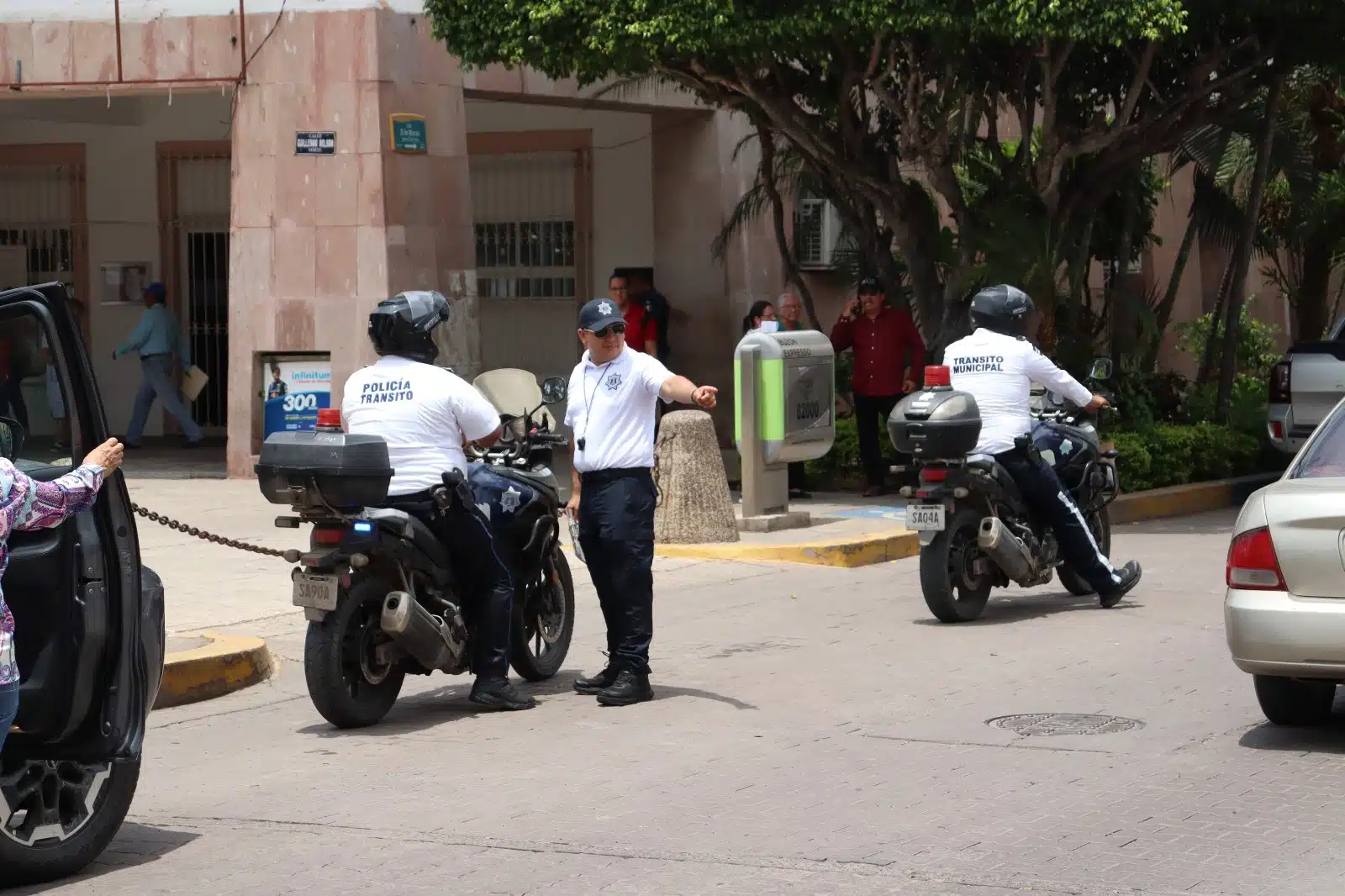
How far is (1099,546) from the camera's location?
1171cm

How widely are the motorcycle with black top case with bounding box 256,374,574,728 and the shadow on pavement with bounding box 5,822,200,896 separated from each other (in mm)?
1313

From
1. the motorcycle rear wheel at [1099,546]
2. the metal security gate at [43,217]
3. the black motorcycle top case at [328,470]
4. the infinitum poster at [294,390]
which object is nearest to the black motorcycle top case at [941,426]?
the motorcycle rear wheel at [1099,546]

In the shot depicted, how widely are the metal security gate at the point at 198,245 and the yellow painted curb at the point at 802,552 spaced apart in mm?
10715

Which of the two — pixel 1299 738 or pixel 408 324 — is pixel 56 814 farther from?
pixel 1299 738

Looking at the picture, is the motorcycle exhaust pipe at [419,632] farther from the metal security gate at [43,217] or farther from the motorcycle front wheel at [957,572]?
the metal security gate at [43,217]

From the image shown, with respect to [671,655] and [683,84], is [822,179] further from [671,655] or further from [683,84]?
[671,655]

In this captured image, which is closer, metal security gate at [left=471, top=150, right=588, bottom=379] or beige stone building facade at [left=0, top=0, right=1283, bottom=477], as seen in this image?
beige stone building facade at [left=0, top=0, right=1283, bottom=477]

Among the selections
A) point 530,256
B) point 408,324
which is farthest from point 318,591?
point 530,256

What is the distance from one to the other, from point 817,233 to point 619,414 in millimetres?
15737

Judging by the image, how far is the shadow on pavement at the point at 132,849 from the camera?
596cm

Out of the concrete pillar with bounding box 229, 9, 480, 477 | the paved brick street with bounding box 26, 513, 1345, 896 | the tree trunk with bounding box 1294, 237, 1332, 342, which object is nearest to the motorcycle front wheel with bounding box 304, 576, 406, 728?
the paved brick street with bounding box 26, 513, 1345, 896

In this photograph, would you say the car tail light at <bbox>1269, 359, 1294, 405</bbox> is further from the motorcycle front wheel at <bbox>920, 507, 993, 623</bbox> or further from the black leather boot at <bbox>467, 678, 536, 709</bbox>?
the black leather boot at <bbox>467, 678, 536, 709</bbox>

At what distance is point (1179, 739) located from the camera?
24.8ft

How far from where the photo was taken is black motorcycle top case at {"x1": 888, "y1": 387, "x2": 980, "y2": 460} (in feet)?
34.0
